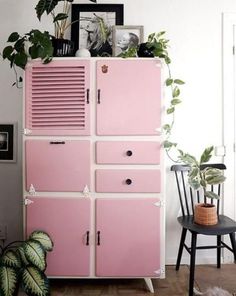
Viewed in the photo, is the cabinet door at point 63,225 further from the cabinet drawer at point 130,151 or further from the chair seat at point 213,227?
the chair seat at point 213,227

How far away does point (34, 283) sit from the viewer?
1816 mm

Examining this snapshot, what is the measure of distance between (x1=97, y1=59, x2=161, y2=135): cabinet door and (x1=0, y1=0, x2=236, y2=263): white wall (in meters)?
0.60

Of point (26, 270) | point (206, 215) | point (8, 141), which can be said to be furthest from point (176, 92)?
point (26, 270)

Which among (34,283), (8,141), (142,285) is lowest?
(142,285)

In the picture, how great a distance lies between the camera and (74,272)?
7.22ft

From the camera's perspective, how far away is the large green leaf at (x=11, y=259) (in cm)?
189

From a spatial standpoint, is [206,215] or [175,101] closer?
[206,215]

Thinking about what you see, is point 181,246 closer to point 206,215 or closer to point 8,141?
point 206,215

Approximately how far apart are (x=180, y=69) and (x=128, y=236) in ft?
4.87

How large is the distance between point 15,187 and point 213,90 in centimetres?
194

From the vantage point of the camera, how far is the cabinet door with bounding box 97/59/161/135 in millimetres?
2143

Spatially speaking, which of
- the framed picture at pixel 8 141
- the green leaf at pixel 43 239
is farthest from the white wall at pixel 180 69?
the green leaf at pixel 43 239

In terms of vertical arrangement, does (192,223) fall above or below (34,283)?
above

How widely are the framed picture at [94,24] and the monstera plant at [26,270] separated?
1.62 metres
